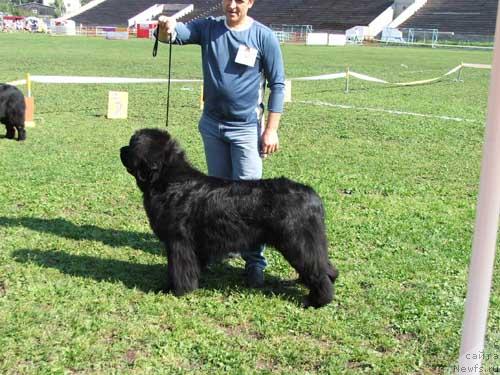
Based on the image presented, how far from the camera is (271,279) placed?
4457 millimetres

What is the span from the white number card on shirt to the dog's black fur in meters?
6.33

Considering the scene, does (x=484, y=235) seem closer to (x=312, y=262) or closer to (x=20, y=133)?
(x=312, y=262)

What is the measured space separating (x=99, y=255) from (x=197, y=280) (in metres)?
1.19

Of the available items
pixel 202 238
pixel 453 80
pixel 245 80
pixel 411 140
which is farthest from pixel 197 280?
pixel 453 80

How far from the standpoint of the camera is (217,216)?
3869 mm

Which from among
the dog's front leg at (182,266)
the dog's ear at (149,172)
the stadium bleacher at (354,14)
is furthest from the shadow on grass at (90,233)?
the stadium bleacher at (354,14)

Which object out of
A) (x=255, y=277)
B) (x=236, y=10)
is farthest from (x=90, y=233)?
(x=236, y=10)

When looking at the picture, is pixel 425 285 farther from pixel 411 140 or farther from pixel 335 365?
pixel 411 140

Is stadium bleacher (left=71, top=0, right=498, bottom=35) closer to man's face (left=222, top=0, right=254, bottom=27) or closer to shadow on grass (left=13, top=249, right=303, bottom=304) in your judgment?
shadow on grass (left=13, top=249, right=303, bottom=304)

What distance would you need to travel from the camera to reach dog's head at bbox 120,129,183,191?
397 cm

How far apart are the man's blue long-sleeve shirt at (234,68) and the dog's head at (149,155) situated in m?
0.48

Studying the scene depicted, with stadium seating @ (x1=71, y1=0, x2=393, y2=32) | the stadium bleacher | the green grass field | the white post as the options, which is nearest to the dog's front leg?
the green grass field

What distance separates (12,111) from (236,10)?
646 centimetres

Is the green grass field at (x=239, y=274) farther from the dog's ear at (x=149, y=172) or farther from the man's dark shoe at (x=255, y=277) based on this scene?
the dog's ear at (x=149, y=172)
